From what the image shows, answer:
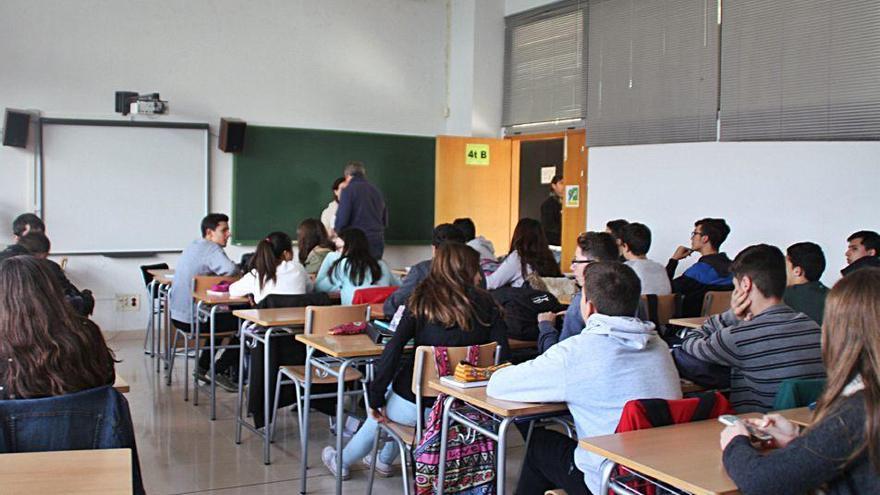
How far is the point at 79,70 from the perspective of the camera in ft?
27.8

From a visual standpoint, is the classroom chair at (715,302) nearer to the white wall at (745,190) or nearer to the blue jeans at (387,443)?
the white wall at (745,190)

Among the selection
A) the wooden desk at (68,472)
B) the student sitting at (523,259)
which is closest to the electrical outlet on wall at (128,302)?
the student sitting at (523,259)

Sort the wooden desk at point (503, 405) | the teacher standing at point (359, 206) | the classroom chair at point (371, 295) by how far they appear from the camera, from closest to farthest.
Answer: the wooden desk at point (503, 405), the classroom chair at point (371, 295), the teacher standing at point (359, 206)

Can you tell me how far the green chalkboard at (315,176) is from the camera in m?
9.34

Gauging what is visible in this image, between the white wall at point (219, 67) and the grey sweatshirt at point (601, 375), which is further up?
the white wall at point (219, 67)

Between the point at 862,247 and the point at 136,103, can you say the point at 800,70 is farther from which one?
the point at 136,103

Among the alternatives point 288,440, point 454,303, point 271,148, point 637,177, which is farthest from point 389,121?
point 454,303

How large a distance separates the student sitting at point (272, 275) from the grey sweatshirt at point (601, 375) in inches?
120

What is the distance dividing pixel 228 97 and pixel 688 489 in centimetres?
791

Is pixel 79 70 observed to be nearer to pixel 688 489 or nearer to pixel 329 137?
pixel 329 137

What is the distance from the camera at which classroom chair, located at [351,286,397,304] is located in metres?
5.41

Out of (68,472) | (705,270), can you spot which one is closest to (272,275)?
(705,270)

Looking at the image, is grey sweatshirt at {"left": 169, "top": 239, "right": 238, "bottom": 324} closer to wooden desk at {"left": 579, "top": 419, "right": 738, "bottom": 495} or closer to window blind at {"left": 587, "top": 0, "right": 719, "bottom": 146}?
window blind at {"left": 587, "top": 0, "right": 719, "bottom": 146}

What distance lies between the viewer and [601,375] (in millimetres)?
2828
